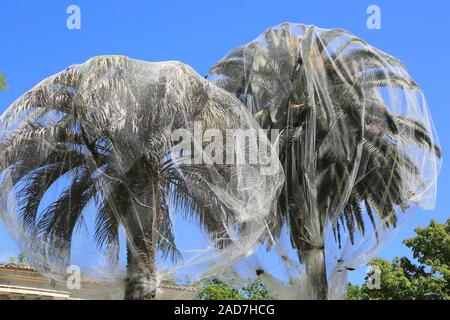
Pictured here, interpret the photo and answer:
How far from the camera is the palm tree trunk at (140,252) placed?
12797mm

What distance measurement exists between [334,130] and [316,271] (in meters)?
3.36

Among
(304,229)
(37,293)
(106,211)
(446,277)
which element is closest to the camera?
(106,211)

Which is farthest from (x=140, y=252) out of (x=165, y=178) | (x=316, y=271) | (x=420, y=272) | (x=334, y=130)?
(x=420, y=272)

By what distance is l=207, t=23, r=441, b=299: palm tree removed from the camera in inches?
645

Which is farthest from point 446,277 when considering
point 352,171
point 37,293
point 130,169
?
point 130,169

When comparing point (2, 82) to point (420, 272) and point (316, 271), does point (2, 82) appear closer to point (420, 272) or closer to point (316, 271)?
point (316, 271)

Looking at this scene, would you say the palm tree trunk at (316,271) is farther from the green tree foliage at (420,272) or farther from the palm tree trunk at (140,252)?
the green tree foliage at (420,272)

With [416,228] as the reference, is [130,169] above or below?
below

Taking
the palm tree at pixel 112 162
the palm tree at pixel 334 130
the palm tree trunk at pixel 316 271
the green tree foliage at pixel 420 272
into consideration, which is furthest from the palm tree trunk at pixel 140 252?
the green tree foliage at pixel 420 272

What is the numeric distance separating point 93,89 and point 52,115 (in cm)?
110

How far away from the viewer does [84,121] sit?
13258 millimetres

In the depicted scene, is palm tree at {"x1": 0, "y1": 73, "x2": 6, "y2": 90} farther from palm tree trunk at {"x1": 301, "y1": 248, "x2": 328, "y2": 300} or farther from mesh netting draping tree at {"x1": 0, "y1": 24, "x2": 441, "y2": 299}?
palm tree trunk at {"x1": 301, "y1": 248, "x2": 328, "y2": 300}

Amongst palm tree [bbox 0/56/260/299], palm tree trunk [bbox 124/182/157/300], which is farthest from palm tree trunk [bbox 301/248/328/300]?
palm tree trunk [bbox 124/182/157/300]

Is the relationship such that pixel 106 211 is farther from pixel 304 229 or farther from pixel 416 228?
pixel 416 228
